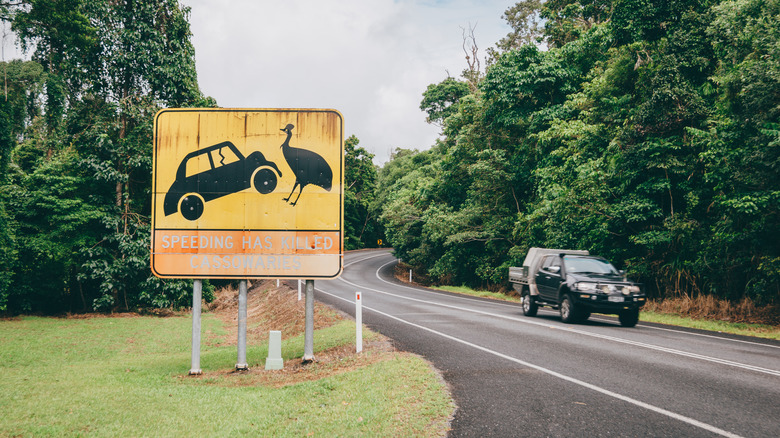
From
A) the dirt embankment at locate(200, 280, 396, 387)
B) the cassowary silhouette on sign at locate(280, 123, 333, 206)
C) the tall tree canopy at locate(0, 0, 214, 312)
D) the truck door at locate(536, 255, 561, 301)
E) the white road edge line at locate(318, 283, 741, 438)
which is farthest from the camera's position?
the tall tree canopy at locate(0, 0, 214, 312)

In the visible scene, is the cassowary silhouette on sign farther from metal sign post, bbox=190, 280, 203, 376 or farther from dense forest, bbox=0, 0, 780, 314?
dense forest, bbox=0, 0, 780, 314

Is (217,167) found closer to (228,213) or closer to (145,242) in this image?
(228,213)

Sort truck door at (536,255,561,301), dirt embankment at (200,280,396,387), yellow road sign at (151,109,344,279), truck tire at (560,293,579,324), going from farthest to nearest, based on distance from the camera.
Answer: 1. truck door at (536,255,561,301)
2. truck tire at (560,293,579,324)
3. yellow road sign at (151,109,344,279)
4. dirt embankment at (200,280,396,387)

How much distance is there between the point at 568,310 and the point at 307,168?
8573 millimetres

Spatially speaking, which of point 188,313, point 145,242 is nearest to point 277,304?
point 188,313

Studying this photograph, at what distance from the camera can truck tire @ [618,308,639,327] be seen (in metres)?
13.6

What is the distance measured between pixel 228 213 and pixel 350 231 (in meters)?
69.9

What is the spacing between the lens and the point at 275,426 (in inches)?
229

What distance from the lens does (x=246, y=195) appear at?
10.1 meters

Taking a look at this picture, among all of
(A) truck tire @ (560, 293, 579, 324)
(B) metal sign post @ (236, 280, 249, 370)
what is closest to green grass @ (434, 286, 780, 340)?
(A) truck tire @ (560, 293, 579, 324)

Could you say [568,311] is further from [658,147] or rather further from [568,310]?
[658,147]

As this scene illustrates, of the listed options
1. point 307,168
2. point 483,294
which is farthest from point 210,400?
point 483,294

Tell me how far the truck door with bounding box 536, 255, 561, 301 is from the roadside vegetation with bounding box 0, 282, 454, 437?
19.2 feet

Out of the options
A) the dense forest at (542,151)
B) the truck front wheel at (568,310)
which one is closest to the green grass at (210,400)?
the truck front wheel at (568,310)
